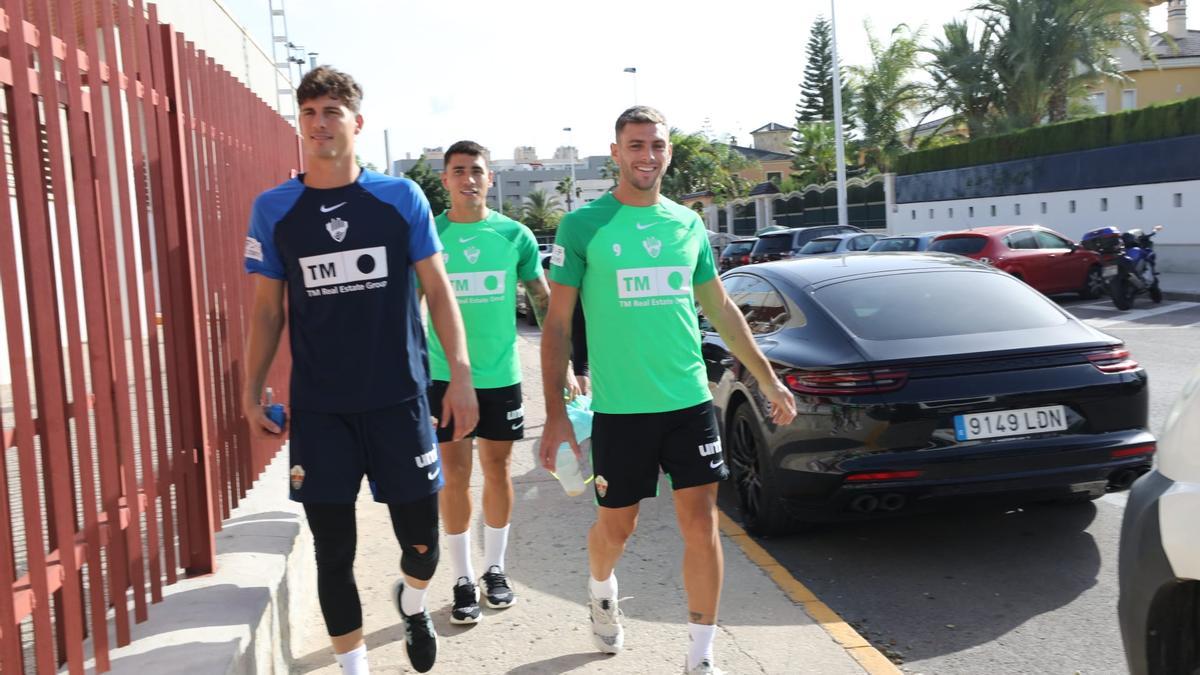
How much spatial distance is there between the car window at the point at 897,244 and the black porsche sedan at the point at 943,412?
1424 cm

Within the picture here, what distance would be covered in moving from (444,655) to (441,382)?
3.67 ft

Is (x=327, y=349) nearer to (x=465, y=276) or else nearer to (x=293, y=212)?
(x=293, y=212)

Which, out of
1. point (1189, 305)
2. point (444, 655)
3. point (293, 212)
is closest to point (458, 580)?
point (444, 655)

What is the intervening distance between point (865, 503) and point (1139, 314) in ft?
45.5

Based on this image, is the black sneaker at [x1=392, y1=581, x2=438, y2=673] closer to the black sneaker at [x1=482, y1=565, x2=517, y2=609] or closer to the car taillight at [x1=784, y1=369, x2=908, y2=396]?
the black sneaker at [x1=482, y1=565, x2=517, y2=609]

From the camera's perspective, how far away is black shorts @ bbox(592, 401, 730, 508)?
11.8ft

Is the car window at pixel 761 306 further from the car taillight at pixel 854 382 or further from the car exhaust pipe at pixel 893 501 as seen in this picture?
the car exhaust pipe at pixel 893 501

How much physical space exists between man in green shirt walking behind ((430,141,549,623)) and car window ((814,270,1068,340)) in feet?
5.57

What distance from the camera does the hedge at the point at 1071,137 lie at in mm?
23828

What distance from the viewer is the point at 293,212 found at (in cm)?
321

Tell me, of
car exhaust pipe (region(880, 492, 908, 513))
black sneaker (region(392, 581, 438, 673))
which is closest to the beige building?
car exhaust pipe (region(880, 492, 908, 513))

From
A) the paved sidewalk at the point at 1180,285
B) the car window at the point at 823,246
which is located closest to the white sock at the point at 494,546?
the paved sidewalk at the point at 1180,285

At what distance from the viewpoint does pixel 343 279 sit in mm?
3199

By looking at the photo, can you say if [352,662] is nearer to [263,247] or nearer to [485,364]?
[263,247]
